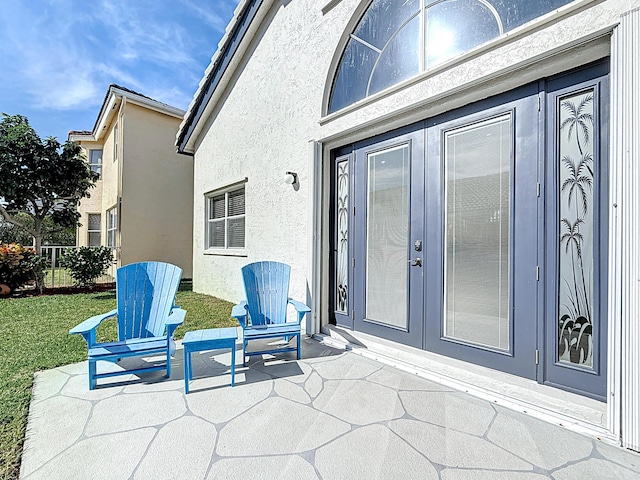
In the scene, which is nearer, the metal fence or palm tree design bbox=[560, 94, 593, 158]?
palm tree design bbox=[560, 94, 593, 158]

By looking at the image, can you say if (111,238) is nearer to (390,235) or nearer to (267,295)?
(267,295)

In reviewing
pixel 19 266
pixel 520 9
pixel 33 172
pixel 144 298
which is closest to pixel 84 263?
pixel 19 266

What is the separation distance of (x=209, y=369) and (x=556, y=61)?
4.59m

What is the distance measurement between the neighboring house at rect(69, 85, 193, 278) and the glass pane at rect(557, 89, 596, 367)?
1186cm

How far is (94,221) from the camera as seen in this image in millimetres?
15188

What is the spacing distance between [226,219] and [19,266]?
19.0ft

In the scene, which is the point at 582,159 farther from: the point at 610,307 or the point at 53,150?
the point at 53,150

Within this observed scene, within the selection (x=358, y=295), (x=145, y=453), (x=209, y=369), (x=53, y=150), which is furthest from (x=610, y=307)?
(x=53, y=150)

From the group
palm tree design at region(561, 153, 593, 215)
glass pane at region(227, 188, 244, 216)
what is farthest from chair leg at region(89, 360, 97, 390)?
glass pane at region(227, 188, 244, 216)

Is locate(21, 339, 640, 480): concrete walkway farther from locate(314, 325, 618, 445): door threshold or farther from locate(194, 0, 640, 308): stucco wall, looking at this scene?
locate(194, 0, 640, 308): stucco wall

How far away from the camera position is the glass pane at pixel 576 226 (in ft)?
8.70

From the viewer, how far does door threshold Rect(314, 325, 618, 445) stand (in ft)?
8.17

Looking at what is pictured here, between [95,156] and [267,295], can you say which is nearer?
[267,295]

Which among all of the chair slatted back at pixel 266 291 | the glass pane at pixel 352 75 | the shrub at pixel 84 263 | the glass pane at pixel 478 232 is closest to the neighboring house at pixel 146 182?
the shrub at pixel 84 263
